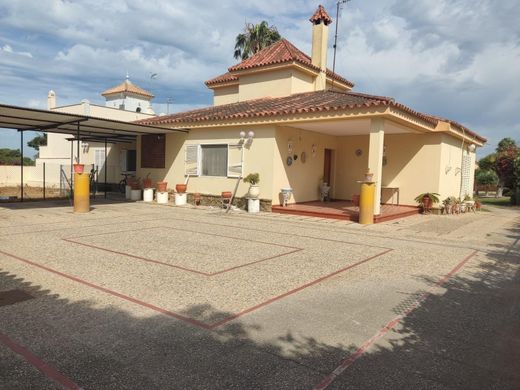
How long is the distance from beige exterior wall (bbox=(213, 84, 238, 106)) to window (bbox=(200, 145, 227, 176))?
6.17 metres

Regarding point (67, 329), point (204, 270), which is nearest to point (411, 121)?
point (204, 270)

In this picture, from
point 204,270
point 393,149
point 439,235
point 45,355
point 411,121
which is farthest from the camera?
point 393,149

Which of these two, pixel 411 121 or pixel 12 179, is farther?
pixel 12 179

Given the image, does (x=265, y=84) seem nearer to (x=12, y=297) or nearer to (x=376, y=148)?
(x=376, y=148)

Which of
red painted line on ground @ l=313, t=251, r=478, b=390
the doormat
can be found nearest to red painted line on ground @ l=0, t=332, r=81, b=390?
the doormat

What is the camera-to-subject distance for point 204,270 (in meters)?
5.92

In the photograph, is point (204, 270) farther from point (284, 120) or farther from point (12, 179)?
point (12, 179)

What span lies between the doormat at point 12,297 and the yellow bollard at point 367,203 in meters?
8.75

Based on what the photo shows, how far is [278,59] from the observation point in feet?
56.7

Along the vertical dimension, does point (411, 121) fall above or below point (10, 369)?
above

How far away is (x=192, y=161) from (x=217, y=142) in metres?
1.56

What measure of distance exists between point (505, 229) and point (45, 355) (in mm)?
12300

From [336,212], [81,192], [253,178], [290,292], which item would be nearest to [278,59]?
[253,178]

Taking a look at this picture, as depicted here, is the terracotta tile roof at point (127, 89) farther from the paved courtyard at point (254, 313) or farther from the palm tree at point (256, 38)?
the paved courtyard at point (254, 313)
